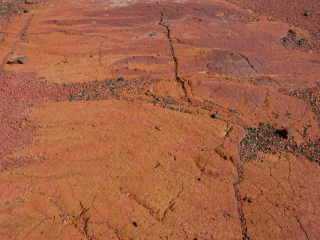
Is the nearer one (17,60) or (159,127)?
(159,127)

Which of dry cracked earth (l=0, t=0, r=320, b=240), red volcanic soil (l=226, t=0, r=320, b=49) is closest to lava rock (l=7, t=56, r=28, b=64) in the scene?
dry cracked earth (l=0, t=0, r=320, b=240)

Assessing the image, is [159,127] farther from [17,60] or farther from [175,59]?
[17,60]

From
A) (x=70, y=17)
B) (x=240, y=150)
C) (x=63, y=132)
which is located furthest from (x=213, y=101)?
(x=70, y=17)

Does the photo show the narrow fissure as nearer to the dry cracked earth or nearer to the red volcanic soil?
the dry cracked earth

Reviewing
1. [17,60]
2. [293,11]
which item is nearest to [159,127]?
[17,60]

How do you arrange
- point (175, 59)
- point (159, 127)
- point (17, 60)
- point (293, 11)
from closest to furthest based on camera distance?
1. point (159, 127)
2. point (17, 60)
3. point (175, 59)
4. point (293, 11)

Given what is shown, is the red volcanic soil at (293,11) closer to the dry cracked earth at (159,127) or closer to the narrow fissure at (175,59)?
the dry cracked earth at (159,127)

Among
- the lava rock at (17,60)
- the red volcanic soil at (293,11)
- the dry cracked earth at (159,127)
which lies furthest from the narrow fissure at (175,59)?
the lava rock at (17,60)

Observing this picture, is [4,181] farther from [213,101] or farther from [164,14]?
[164,14]

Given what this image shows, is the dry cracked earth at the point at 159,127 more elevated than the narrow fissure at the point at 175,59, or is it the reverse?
the narrow fissure at the point at 175,59
